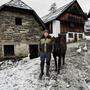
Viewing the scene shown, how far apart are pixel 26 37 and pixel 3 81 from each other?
8733 mm

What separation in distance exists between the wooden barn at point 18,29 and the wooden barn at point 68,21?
670cm

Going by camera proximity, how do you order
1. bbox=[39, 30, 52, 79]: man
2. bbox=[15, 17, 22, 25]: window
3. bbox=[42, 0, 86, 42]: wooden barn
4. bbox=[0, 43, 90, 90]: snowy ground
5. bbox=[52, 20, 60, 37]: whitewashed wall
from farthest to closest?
bbox=[42, 0, 86, 42]: wooden barn
bbox=[52, 20, 60, 37]: whitewashed wall
bbox=[15, 17, 22, 25]: window
bbox=[39, 30, 52, 79]: man
bbox=[0, 43, 90, 90]: snowy ground

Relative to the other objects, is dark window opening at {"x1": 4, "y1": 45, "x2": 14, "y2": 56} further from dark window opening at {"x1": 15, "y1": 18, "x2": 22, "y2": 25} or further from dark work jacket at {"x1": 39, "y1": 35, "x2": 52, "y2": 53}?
dark work jacket at {"x1": 39, "y1": 35, "x2": 52, "y2": 53}

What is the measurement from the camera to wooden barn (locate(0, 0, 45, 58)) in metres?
17.4

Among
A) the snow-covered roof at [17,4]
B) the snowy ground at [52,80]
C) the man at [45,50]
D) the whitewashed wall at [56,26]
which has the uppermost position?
the snow-covered roof at [17,4]

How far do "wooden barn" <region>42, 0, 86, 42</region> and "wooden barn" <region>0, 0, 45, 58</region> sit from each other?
6695 millimetres

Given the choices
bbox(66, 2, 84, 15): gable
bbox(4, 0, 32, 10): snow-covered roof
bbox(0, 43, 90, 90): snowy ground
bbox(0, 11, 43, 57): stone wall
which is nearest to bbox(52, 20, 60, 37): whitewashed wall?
bbox(66, 2, 84, 15): gable

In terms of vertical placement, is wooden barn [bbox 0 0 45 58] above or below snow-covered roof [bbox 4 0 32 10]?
below

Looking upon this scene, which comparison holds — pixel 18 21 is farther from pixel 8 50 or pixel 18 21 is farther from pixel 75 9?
pixel 75 9

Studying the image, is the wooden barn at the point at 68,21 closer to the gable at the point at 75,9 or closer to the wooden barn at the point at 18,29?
the gable at the point at 75,9

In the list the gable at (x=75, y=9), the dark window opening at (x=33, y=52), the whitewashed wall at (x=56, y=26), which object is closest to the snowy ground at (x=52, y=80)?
the dark window opening at (x=33, y=52)

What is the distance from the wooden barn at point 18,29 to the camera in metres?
17.4

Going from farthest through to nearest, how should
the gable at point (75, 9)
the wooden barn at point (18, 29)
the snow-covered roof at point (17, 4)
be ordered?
1. the gable at point (75, 9)
2. the snow-covered roof at point (17, 4)
3. the wooden barn at point (18, 29)

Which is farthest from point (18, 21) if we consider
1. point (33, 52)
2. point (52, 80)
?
point (52, 80)
